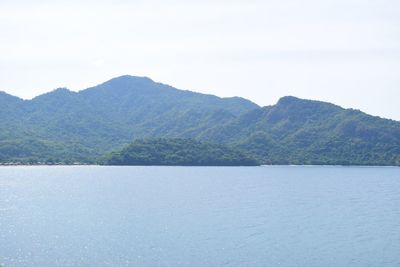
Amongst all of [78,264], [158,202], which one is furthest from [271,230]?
[158,202]

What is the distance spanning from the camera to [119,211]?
118 meters

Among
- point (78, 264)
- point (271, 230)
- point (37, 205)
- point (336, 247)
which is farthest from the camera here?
point (37, 205)

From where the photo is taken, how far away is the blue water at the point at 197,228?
71.1m

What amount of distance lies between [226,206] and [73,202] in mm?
41423

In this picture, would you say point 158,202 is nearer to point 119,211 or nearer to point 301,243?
point 119,211

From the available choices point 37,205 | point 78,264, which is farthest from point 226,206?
point 78,264

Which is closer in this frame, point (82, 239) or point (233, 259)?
point (233, 259)

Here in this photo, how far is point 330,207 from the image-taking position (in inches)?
5212

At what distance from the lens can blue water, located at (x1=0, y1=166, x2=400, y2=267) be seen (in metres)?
71.1

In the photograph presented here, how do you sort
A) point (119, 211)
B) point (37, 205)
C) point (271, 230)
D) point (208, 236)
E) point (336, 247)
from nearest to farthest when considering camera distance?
1. point (336, 247)
2. point (208, 236)
3. point (271, 230)
4. point (119, 211)
5. point (37, 205)

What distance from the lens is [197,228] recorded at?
9544 centimetres

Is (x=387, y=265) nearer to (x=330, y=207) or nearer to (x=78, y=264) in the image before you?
(x=78, y=264)

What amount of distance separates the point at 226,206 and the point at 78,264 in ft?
226

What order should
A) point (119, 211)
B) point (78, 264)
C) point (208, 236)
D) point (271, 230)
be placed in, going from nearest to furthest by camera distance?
1. point (78, 264)
2. point (208, 236)
3. point (271, 230)
4. point (119, 211)
